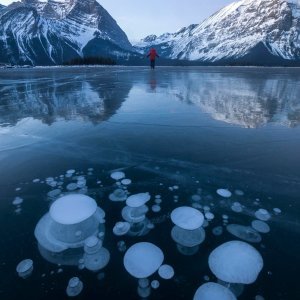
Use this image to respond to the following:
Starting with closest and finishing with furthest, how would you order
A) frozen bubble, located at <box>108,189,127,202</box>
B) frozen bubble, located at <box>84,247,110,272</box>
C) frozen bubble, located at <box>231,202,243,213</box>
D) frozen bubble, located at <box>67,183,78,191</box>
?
frozen bubble, located at <box>84,247,110,272</box>
frozen bubble, located at <box>231,202,243,213</box>
frozen bubble, located at <box>108,189,127,202</box>
frozen bubble, located at <box>67,183,78,191</box>

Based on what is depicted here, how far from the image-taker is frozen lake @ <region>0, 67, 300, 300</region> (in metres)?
1.82

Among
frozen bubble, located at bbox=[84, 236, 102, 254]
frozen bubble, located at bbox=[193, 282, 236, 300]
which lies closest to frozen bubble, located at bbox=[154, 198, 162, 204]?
frozen bubble, located at bbox=[84, 236, 102, 254]

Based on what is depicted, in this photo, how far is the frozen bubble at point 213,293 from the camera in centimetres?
169

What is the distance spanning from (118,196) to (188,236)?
0.90 m

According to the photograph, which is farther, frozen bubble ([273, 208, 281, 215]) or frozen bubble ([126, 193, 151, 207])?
frozen bubble ([126, 193, 151, 207])

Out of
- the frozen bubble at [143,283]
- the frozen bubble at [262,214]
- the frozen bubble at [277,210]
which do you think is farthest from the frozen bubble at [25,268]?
the frozen bubble at [277,210]

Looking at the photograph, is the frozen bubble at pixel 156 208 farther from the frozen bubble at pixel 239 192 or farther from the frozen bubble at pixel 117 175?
the frozen bubble at pixel 239 192

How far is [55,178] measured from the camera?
10.2 feet

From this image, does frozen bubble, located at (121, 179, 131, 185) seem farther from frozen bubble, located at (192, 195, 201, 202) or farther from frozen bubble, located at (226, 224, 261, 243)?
frozen bubble, located at (226, 224, 261, 243)

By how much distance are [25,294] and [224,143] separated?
3305 mm

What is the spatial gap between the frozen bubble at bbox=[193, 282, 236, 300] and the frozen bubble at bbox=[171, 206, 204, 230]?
53 cm

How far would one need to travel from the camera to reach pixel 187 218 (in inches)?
93.3

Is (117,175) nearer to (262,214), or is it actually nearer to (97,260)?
(97,260)

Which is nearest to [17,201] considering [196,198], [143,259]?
[143,259]
